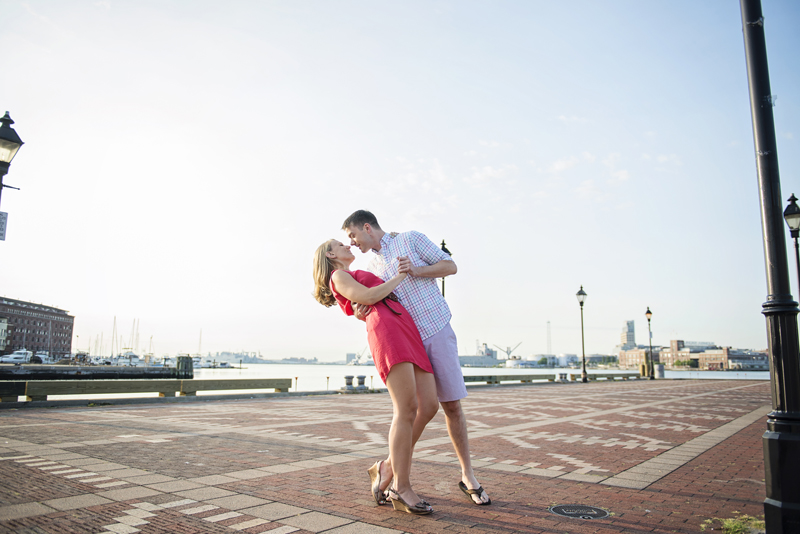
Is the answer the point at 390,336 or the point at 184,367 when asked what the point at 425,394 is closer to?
the point at 390,336

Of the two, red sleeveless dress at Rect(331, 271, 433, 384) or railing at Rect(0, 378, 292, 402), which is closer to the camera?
red sleeveless dress at Rect(331, 271, 433, 384)

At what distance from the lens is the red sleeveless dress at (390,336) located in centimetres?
325

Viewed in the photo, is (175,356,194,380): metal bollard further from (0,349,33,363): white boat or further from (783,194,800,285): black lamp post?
(783,194,800,285): black lamp post

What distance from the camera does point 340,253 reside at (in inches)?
→ 142

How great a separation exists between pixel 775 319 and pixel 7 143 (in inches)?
322

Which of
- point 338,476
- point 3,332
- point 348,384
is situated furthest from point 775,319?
point 3,332

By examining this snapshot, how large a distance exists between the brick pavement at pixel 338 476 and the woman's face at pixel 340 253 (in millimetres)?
1697

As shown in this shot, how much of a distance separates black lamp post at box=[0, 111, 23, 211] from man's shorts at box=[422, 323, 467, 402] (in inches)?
239

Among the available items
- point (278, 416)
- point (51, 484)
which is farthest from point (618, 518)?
point (278, 416)

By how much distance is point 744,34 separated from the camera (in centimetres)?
362

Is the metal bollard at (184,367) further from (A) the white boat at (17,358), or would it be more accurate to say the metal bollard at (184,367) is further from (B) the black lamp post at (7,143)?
(B) the black lamp post at (7,143)

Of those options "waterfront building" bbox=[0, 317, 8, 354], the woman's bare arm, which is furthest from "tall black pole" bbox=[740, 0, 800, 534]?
"waterfront building" bbox=[0, 317, 8, 354]

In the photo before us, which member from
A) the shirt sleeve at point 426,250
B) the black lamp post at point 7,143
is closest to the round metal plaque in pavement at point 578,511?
the shirt sleeve at point 426,250

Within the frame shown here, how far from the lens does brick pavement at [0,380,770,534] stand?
3.12 metres
